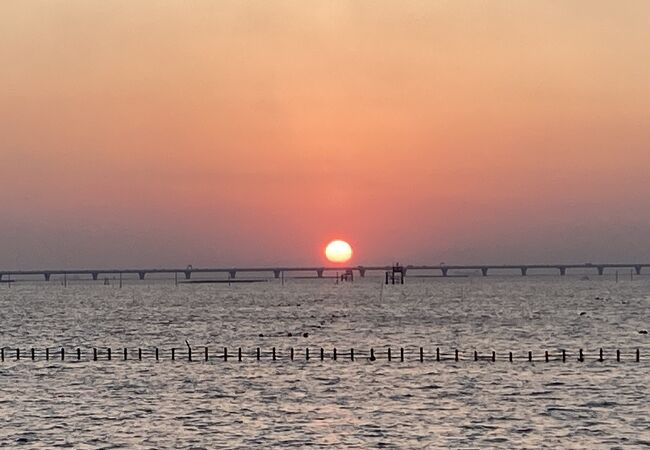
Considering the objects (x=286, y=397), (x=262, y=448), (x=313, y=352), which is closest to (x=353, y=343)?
(x=313, y=352)

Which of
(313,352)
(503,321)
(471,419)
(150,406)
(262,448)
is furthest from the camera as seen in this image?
(503,321)

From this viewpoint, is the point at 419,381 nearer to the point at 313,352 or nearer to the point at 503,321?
the point at 313,352

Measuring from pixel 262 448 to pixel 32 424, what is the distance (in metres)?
17.1

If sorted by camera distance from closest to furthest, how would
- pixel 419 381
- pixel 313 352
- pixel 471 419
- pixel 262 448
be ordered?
pixel 262 448 → pixel 471 419 → pixel 419 381 → pixel 313 352

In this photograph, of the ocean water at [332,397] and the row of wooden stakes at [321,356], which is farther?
the row of wooden stakes at [321,356]

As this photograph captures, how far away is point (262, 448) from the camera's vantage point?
2282 inches

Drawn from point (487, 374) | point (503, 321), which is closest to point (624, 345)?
point (487, 374)

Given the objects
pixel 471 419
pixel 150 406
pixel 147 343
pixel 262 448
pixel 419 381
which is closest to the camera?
pixel 262 448

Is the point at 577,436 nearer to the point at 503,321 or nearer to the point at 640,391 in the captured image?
the point at 640,391

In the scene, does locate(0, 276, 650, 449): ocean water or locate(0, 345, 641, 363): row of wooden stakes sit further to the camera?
locate(0, 345, 641, 363): row of wooden stakes

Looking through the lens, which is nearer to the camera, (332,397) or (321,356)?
(332,397)

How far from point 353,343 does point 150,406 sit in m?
56.9

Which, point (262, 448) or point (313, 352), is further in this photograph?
point (313, 352)

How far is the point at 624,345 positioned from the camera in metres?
124
